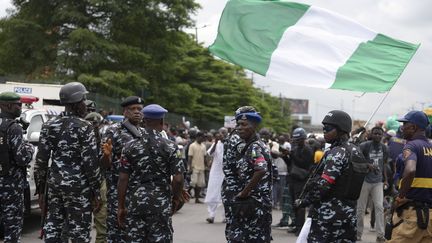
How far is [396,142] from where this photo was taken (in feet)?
42.0

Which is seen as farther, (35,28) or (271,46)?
(35,28)

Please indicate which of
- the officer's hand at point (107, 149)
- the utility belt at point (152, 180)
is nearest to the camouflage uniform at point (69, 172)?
the utility belt at point (152, 180)

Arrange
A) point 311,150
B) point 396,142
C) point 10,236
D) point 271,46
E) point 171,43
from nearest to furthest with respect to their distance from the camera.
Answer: point 10,236 → point 271,46 → point 311,150 → point 396,142 → point 171,43

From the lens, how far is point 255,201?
22.2 feet

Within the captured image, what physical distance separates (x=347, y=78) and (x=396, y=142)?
18.1 ft

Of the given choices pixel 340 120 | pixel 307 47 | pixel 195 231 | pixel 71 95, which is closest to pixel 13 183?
pixel 71 95

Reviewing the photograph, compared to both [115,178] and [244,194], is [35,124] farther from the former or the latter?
[244,194]

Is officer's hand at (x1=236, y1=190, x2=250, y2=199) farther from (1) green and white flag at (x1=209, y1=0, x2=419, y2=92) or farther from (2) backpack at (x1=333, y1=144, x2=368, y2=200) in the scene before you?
(1) green and white flag at (x1=209, y1=0, x2=419, y2=92)

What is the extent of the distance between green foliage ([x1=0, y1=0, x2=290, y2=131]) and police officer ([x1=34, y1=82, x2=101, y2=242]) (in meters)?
25.5

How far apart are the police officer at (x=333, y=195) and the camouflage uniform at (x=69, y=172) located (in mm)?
2195

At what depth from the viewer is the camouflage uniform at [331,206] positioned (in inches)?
229

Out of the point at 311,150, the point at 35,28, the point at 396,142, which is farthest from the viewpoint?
the point at 35,28

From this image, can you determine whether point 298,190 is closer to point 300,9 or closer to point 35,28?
point 300,9

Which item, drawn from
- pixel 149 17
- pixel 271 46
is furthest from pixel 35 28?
pixel 271 46
